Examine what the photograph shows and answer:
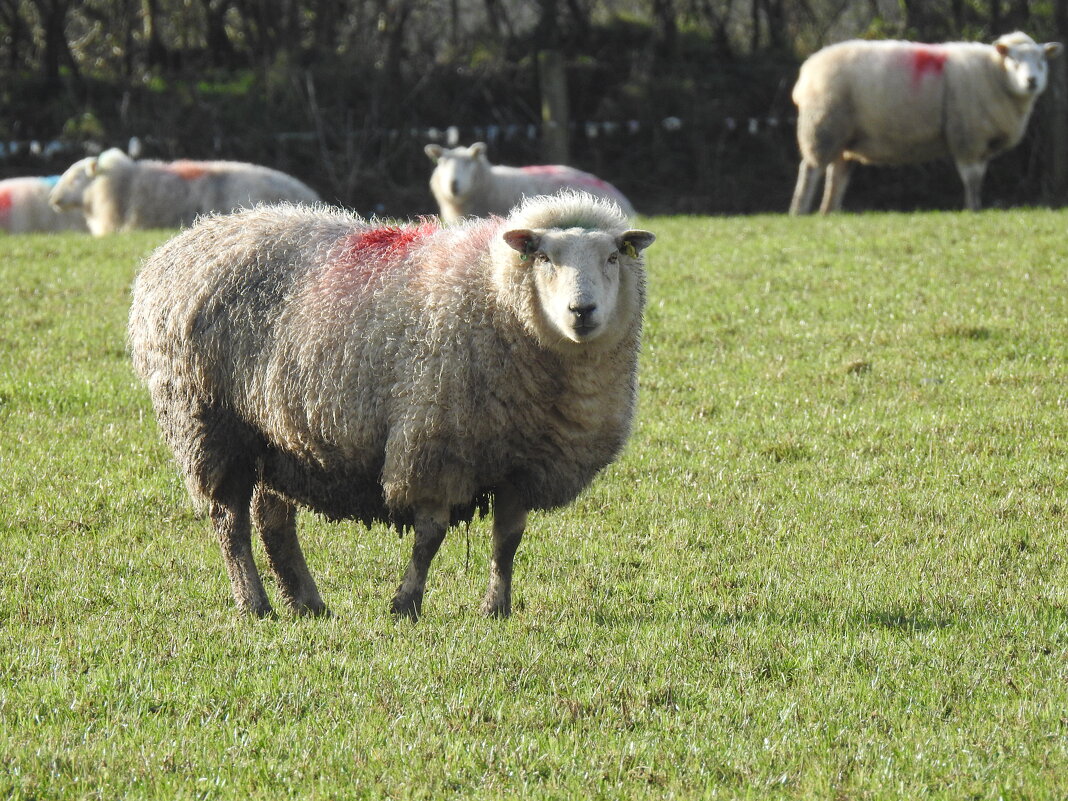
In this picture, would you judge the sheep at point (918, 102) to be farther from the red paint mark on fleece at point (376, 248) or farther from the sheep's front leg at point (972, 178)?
the red paint mark on fleece at point (376, 248)

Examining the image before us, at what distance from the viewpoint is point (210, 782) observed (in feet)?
12.5

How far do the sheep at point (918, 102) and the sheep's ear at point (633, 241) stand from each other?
38.0 feet

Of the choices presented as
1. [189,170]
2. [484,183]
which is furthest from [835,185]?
[189,170]

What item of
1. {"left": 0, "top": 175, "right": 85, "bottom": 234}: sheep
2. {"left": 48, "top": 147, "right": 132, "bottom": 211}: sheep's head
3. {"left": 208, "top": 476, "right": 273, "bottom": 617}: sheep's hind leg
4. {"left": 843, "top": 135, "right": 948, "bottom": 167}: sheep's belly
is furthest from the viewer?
{"left": 0, "top": 175, "right": 85, "bottom": 234}: sheep

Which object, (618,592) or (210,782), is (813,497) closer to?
(618,592)

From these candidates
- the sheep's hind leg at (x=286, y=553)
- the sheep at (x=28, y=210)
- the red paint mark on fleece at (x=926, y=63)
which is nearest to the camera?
the sheep's hind leg at (x=286, y=553)

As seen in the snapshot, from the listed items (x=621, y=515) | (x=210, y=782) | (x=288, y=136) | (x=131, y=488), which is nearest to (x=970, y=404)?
(x=621, y=515)

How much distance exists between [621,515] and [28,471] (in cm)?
313

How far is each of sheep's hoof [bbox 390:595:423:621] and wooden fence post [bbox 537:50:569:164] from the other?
1565 centimetres

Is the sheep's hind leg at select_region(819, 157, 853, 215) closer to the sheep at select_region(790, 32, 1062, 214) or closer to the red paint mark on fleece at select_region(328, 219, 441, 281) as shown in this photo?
the sheep at select_region(790, 32, 1062, 214)

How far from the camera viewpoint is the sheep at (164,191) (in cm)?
1730

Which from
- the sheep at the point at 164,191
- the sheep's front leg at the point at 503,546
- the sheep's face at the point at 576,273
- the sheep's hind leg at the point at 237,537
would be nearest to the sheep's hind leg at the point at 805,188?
the sheep at the point at 164,191

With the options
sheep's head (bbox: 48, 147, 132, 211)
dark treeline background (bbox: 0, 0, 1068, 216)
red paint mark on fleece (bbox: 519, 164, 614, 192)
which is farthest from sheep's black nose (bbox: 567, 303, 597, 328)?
dark treeline background (bbox: 0, 0, 1068, 216)

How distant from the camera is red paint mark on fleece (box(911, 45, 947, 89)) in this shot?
1648 cm
